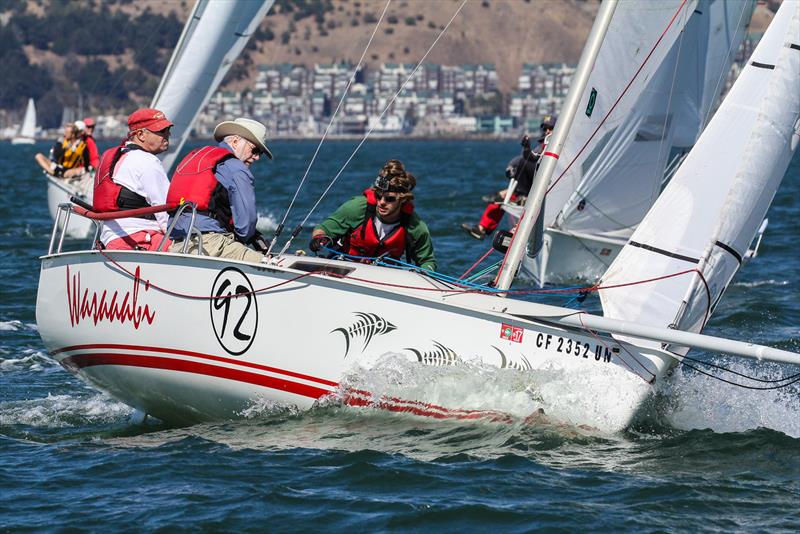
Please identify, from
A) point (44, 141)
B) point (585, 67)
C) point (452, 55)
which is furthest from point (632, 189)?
point (452, 55)

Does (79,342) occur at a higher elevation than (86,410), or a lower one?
higher

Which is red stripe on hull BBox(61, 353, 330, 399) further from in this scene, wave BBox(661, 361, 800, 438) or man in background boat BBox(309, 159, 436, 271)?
wave BBox(661, 361, 800, 438)

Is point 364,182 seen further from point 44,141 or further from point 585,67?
point 44,141

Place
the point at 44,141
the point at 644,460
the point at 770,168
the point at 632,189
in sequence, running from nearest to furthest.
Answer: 1. the point at 644,460
2. the point at 770,168
3. the point at 632,189
4. the point at 44,141

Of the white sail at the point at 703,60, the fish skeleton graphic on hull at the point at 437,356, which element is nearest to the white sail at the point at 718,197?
the fish skeleton graphic on hull at the point at 437,356

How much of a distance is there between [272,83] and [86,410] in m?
159

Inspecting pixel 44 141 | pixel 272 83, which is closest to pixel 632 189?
pixel 44 141

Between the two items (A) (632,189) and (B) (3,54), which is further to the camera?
(B) (3,54)

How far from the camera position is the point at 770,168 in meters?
7.56

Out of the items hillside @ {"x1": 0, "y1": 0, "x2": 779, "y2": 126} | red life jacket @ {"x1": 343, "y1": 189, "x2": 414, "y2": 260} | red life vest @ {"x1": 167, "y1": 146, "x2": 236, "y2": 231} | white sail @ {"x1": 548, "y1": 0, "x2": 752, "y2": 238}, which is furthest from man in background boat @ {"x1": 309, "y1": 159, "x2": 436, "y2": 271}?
hillside @ {"x1": 0, "y1": 0, "x2": 779, "y2": 126}

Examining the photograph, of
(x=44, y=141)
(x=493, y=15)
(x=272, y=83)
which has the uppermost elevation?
(x=493, y=15)

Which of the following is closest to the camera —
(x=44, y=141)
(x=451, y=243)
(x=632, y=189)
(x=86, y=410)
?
(x=86, y=410)

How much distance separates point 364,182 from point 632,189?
2601 centimetres

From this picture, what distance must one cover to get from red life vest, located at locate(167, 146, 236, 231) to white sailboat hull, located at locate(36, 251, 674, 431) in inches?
15.3
